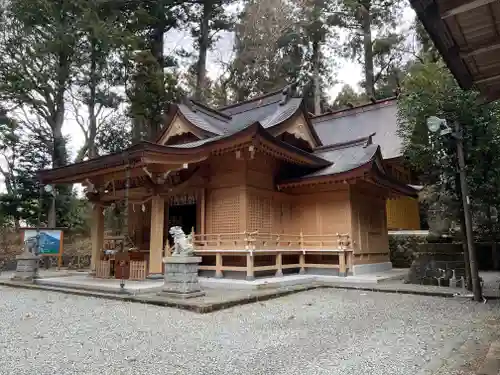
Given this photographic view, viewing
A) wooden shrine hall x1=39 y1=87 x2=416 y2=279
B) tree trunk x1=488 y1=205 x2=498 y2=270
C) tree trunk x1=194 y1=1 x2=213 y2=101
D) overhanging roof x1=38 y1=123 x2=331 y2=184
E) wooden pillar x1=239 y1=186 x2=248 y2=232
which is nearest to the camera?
overhanging roof x1=38 y1=123 x2=331 y2=184

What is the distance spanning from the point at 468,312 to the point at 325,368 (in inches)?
153

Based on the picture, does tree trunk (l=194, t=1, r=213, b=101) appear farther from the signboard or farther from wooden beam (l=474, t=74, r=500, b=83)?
wooden beam (l=474, t=74, r=500, b=83)

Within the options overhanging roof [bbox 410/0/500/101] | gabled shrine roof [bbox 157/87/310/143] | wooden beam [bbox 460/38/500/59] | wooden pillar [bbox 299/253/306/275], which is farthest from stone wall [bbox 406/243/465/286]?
wooden beam [bbox 460/38/500/59]

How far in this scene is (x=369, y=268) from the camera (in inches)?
452

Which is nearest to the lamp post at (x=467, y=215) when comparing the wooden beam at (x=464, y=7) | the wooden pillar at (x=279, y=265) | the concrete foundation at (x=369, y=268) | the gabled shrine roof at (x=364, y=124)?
the concrete foundation at (x=369, y=268)

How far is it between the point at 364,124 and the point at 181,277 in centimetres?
1668

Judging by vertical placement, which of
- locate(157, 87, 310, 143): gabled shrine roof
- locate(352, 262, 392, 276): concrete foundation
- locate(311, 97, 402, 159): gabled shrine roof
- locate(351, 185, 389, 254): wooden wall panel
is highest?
locate(311, 97, 402, 159): gabled shrine roof

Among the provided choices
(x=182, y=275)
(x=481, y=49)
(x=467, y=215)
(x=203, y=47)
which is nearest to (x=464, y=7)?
(x=481, y=49)

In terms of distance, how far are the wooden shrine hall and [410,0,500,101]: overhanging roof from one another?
245 inches

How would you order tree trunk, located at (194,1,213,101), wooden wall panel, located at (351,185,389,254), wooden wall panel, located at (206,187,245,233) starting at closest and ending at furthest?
wooden wall panel, located at (206,187,245,233) → wooden wall panel, located at (351,185,389,254) → tree trunk, located at (194,1,213,101)

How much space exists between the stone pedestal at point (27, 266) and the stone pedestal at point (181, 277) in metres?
5.24

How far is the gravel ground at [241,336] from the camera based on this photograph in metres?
3.58

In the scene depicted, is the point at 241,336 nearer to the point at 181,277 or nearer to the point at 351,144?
the point at 181,277

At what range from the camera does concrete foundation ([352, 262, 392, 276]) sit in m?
10.7
